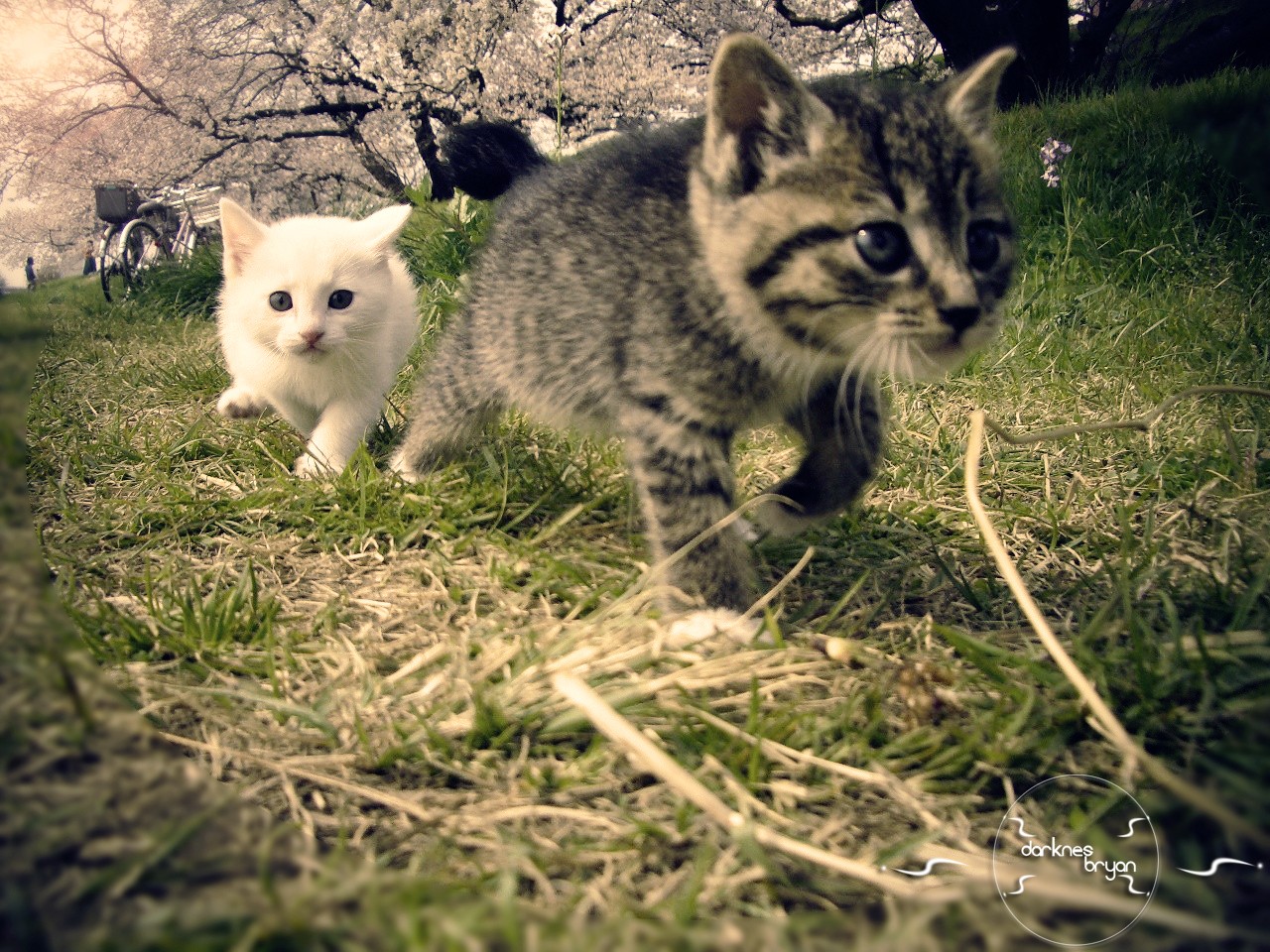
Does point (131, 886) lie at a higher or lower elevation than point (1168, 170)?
lower

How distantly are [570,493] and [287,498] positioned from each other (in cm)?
64

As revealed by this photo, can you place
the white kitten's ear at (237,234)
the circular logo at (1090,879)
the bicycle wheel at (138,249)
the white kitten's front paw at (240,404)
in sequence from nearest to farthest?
the circular logo at (1090,879), the white kitten's ear at (237,234), the bicycle wheel at (138,249), the white kitten's front paw at (240,404)

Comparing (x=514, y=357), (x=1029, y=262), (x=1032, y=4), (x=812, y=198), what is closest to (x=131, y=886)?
(x=812, y=198)

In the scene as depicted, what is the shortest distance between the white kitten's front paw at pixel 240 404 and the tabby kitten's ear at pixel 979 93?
200 centimetres

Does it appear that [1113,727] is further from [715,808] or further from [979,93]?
[979,93]

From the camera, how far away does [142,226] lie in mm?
2359

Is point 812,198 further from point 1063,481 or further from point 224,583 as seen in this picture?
point 224,583

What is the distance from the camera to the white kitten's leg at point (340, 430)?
2150 mm

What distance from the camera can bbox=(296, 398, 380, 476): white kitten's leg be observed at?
2.15 metres

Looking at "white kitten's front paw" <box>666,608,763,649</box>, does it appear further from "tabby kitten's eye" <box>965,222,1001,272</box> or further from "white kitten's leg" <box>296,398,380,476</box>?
"white kitten's leg" <box>296,398,380,476</box>

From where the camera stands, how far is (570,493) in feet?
6.44

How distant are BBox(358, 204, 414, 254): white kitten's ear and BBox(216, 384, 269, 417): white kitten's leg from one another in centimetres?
60

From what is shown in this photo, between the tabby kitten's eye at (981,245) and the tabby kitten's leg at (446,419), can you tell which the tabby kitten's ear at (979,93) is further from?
the tabby kitten's leg at (446,419)

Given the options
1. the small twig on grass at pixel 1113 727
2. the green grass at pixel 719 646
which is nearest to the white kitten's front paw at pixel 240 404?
the green grass at pixel 719 646
